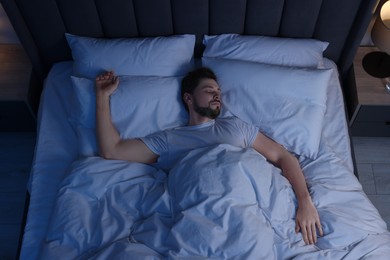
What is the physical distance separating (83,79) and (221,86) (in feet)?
2.23

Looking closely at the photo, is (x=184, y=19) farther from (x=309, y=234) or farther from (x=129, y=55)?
(x=309, y=234)

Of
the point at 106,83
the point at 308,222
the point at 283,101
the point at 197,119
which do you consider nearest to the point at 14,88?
the point at 106,83

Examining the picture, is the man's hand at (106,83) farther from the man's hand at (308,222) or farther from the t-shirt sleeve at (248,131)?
the man's hand at (308,222)

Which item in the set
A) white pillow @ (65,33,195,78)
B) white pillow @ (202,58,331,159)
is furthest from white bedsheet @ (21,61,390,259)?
white pillow @ (65,33,195,78)

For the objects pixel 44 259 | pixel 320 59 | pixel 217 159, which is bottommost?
pixel 44 259

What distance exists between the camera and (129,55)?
195 centimetres

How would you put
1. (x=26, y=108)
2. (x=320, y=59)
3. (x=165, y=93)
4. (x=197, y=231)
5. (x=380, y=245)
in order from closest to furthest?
(x=197, y=231) < (x=380, y=245) < (x=165, y=93) < (x=320, y=59) < (x=26, y=108)

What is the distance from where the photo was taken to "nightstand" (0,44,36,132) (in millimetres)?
2143

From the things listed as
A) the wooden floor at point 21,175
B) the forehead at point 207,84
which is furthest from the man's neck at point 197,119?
the wooden floor at point 21,175

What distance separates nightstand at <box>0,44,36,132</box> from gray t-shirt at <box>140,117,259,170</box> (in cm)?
85

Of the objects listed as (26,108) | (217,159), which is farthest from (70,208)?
(26,108)

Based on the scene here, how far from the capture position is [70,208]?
1.59 meters

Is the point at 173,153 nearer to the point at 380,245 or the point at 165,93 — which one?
the point at 165,93

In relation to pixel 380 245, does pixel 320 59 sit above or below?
above
